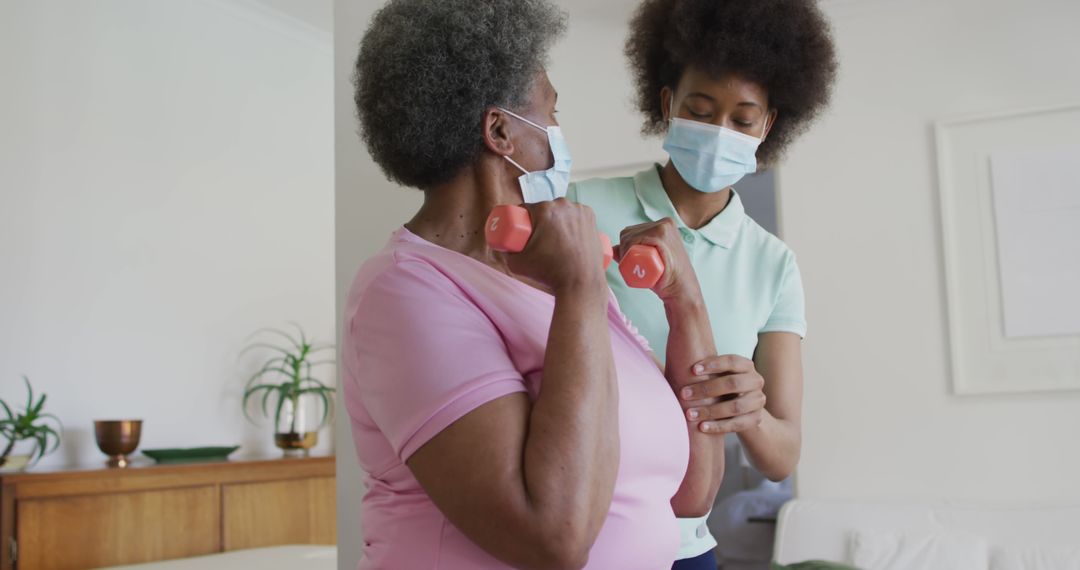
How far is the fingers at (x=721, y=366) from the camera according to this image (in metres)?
1.11

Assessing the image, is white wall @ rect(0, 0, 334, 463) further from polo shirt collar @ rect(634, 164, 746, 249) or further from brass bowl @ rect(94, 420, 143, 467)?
polo shirt collar @ rect(634, 164, 746, 249)

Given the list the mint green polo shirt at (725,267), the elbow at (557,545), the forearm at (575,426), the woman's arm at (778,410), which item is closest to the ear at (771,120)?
the mint green polo shirt at (725,267)

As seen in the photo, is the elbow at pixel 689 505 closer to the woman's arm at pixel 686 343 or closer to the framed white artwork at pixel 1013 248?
the woman's arm at pixel 686 343

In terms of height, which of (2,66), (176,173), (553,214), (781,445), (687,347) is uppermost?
(2,66)

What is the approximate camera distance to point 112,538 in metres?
3.36

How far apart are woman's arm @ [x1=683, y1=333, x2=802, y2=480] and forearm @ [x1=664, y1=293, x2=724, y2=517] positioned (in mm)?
16

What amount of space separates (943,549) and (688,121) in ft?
7.17

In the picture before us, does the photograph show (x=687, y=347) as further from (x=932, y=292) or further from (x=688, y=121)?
(x=932, y=292)

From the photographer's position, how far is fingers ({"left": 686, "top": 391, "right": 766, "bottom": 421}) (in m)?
1.09

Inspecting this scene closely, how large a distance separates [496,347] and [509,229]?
105 millimetres

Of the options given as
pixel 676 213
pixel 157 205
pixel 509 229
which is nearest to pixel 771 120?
pixel 676 213

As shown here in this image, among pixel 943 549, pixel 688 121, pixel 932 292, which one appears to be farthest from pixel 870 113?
pixel 688 121

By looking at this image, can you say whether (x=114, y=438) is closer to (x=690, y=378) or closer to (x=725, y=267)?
(x=725, y=267)

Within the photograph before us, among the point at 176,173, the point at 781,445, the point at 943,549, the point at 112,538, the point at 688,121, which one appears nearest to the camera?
the point at 781,445
